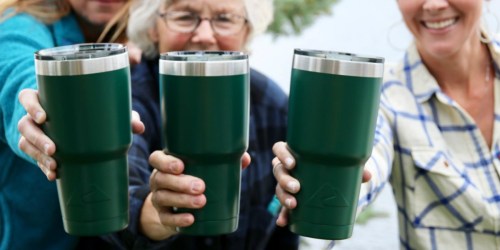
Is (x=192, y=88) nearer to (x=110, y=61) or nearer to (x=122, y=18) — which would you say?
(x=110, y=61)

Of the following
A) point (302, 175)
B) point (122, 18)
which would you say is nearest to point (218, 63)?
point (302, 175)

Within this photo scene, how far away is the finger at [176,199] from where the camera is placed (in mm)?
928

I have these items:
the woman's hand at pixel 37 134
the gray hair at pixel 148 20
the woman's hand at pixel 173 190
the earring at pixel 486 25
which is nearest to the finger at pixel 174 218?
the woman's hand at pixel 173 190

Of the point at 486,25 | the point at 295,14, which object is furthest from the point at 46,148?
the point at 295,14

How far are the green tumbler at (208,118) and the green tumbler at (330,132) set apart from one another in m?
0.07

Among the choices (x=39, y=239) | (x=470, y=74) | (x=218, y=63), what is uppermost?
(x=218, y=63)

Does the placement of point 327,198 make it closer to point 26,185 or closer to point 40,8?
point 26,185

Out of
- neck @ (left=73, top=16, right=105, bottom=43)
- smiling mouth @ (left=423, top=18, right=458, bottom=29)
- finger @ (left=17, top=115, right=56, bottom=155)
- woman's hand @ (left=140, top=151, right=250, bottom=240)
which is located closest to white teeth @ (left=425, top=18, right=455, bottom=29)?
smiling mouth @ (left=423, top=18, right=458, bottom=29)

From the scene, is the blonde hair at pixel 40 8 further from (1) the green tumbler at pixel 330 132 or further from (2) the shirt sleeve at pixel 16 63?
(1) the green tumbler at pixel 330 132

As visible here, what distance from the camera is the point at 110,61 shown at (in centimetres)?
86

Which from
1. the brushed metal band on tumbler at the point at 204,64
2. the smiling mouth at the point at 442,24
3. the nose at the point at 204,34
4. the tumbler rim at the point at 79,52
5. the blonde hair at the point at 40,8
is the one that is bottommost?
the nose at the point at 204,34

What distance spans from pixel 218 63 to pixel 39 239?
83cm

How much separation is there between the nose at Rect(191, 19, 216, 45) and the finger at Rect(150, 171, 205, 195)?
689 millimetres

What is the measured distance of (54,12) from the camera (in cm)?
160
